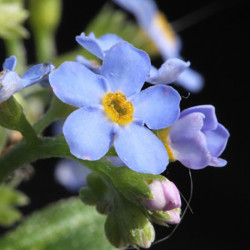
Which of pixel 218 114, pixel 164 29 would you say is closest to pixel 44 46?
pixel 164 29

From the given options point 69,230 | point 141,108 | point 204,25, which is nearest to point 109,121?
point 141,108

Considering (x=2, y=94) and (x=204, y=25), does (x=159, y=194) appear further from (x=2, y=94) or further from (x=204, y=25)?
(x=204, y=25)

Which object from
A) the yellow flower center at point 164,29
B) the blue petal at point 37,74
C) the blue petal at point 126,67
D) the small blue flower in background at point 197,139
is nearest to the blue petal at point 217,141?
the small blue flower in background at point 197,139

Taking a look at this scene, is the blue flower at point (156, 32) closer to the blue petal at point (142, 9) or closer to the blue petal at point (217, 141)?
the blue petal at point (142, 9)

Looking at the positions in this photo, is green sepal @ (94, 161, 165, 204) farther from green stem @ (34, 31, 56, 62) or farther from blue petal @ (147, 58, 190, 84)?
green stem @ (34, 31, 56, 62)

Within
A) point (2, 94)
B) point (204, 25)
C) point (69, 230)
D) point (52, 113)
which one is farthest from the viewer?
point (204, 25)

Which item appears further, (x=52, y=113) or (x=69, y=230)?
(x=69, y=230)

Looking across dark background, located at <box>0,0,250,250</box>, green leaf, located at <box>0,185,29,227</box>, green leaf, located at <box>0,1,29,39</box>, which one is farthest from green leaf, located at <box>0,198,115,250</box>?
dark background, located at <box>0,0,250,250</box>
